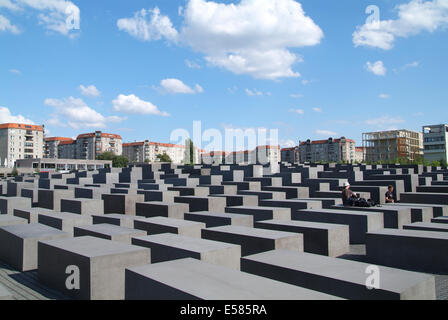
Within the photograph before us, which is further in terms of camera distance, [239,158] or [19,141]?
[19,141]

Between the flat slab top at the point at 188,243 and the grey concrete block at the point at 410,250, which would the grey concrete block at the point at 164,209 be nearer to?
the flat slab top at the point at 188,243

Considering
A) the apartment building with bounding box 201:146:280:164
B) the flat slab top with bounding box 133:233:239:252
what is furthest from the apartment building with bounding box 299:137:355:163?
the flat slab top with bounding box 133:233:239:252

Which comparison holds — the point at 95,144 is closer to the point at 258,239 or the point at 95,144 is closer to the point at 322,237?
the point at 322,237

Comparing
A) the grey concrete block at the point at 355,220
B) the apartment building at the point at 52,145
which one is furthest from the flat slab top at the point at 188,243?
the apartment building at the point at 52,145

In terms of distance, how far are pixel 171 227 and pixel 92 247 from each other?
→ 2319 mm

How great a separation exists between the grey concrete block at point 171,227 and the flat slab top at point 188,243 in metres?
0.92

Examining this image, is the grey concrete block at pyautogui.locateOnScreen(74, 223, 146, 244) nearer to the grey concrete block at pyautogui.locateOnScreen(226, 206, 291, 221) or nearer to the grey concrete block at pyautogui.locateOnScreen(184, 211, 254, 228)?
the grey concrete block at pyautogui.locateOnScreen(184, 211, 254, 228)

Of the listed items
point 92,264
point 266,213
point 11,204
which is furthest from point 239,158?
point 92,264

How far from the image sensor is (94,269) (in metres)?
5.19

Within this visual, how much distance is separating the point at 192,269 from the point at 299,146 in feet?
467

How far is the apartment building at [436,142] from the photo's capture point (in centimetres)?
7675

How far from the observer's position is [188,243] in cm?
614

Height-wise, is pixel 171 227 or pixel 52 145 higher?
pixel 52 145
